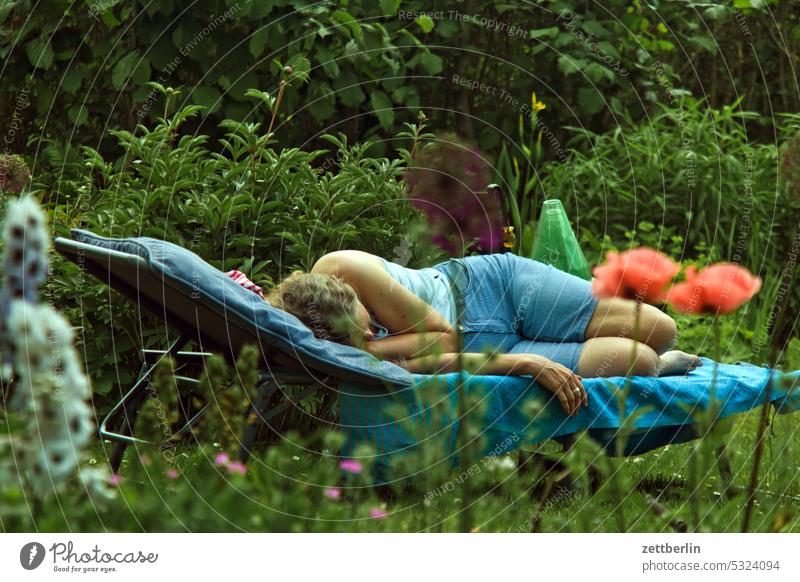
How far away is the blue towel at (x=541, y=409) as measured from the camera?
238cm

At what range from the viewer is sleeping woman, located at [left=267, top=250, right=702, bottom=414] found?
8.41ft

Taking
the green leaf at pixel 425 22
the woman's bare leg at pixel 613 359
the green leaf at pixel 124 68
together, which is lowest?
the woman's bare leg at pixel 613 359

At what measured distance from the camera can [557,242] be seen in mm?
3695

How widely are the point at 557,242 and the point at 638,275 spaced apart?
246 cm

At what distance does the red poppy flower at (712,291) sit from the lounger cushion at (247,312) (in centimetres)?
108

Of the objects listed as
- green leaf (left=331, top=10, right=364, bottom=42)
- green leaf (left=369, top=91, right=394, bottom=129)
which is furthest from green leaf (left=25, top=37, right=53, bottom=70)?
green leaf (left=369, top=91, right=394, bottom=129)

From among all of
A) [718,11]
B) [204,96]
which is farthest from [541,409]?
[718,11]

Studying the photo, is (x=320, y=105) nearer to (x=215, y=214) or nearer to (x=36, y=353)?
(x=215, y=214)

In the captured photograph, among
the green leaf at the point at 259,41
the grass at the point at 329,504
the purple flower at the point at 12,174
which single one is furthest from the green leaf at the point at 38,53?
the grass at the point at 329,504

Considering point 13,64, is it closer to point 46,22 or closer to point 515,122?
point 46,22

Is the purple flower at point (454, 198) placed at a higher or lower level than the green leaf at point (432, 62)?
lower

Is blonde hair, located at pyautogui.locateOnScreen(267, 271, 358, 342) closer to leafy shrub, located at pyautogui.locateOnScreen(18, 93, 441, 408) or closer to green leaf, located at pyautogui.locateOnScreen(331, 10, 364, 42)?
leafy shrub, located at pyautogui.locateOnScreen(18, 93, 441, 408)

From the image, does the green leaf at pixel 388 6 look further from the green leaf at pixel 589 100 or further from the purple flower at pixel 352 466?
the purple flower at pixel 352 466

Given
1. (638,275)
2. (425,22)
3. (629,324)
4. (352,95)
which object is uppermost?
(425,22)
